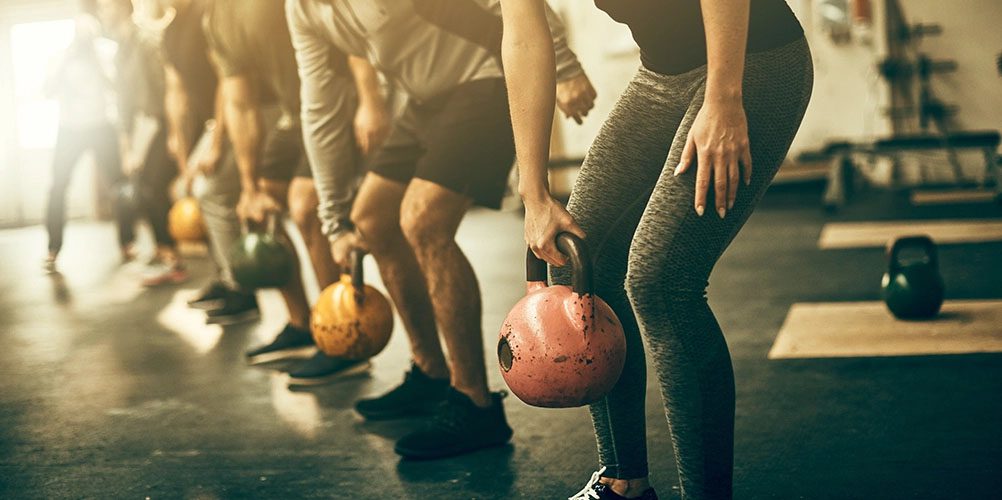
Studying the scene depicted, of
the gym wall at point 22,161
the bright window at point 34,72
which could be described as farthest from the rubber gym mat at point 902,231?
Result: the bright window at point 34,72

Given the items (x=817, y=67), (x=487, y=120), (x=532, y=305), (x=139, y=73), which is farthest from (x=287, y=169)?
(x=817, y=67)

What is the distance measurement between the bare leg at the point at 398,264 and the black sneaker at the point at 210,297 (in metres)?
2.61

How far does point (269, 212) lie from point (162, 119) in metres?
2.52

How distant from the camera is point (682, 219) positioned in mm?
1574

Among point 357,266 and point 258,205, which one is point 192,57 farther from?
point 357,266

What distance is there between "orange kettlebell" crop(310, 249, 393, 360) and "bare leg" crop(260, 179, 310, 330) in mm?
918

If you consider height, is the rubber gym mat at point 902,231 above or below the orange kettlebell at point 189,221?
below

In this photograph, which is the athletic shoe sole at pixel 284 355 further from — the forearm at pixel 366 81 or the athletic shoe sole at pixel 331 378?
the forearm at pixel 366 81

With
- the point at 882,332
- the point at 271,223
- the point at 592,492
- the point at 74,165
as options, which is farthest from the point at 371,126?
the point at 74,165

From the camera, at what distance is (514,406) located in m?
3.03

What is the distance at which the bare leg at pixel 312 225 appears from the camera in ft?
11.2

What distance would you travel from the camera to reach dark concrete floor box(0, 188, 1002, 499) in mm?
2305

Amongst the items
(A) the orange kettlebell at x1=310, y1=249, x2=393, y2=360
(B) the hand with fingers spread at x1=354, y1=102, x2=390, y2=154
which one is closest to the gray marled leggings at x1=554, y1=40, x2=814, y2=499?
(A) the orange kettlebell at x1=310, y1=249, x2=393, y2=360

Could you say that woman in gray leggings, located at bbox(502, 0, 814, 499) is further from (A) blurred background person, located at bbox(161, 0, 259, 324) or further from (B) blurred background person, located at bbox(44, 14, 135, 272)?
(B) blurred background person, located at bbox(44, 14, 135, 272)
